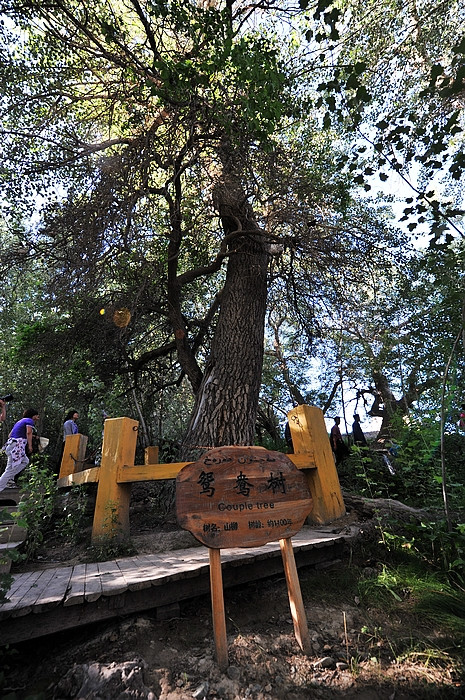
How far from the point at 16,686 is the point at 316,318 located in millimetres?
7594

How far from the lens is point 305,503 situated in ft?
9.06

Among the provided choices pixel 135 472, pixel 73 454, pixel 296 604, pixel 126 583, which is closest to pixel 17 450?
pixel 73 454

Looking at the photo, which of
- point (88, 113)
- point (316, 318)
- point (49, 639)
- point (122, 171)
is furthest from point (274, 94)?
point (49, 639)

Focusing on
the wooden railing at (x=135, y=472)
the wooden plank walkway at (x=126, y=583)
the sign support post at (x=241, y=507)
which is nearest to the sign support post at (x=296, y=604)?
the sign support post at (x=241, y=507)

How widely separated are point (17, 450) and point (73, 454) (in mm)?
977

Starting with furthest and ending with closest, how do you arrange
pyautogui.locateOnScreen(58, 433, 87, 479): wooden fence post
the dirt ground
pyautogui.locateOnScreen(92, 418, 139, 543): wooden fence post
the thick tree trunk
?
1. pyautogui.locateOnScreen(58, 433, 87, 479): wooden fence post
2. the thick tree trunk
3. pyautogui.locateOnScreen(92, 418, 139, 543): wooden fence post
4. the dirt ground

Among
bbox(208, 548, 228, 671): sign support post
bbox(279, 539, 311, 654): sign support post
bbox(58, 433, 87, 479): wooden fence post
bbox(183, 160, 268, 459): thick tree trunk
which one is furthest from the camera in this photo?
bbox(58, 433, 87, 479): wooden fence post

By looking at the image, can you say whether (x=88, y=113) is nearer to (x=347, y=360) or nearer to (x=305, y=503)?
(x=305, y=503)

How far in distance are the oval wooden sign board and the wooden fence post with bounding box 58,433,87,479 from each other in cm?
480

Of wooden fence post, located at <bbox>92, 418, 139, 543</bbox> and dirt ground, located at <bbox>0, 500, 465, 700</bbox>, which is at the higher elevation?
wooden fence post, located at <bbox>92, 418, 139, 543</bbox>

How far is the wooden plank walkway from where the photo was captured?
2.27 m

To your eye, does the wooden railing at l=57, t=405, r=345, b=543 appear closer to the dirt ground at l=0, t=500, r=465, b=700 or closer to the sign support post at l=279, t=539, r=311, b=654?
the dirt ground at l=0, t=500, r=465, b=700

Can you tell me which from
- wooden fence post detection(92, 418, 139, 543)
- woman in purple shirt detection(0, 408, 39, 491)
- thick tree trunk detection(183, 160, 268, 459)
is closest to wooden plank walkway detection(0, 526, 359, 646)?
wooden fence post detection(92, 418, 139, 543)

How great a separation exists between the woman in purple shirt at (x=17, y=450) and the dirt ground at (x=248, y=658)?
4039mm
